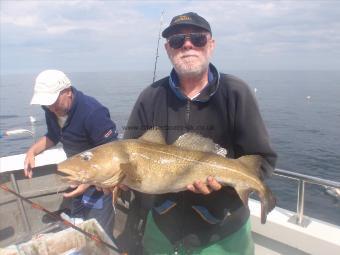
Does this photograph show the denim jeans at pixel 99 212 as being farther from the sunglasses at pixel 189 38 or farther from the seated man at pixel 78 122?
the sunglasses at pixel 189 38

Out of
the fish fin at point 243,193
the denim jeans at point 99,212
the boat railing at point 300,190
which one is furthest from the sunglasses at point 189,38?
the denim jeans at point 99,212

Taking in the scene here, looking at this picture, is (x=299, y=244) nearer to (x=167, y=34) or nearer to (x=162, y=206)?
(x=162, y=206)

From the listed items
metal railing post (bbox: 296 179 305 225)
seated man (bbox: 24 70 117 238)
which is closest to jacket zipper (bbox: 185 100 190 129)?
seated man (bbox: 24 70 117 238)

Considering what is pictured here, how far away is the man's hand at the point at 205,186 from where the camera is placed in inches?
121

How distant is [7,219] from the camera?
5.40 metres

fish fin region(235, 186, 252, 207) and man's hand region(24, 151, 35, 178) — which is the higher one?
fish fin region(235, 186, 252, 207)

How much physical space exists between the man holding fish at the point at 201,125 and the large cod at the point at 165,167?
89 millimetres

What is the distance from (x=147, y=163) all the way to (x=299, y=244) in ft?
7.51

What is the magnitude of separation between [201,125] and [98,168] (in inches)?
40.7

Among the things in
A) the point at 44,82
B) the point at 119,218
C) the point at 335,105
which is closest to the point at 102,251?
the point at 119,218

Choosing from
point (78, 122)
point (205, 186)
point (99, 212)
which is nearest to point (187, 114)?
point (205, 186)

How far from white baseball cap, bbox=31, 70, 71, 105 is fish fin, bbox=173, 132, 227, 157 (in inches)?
78.3

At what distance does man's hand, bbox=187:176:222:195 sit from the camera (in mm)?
3076

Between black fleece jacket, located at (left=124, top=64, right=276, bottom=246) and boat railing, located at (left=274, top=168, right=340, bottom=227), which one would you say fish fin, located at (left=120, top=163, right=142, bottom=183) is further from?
boat railing, located at (left=274, top=168, right=340, bottom=227)
